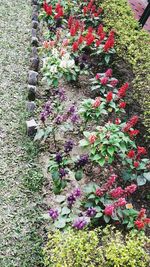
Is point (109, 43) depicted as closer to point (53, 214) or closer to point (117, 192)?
point (117, 192)

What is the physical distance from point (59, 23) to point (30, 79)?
6.54ft

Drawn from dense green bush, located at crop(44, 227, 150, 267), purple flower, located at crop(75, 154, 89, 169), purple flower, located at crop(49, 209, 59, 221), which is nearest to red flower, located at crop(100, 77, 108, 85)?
purple flower, located at crop(75, 154, 89, 169)

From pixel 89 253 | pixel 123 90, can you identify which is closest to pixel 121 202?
pixel 89 253

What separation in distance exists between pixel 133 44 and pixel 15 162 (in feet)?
9.50

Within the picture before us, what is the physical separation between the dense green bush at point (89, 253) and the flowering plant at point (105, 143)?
3.51 ft

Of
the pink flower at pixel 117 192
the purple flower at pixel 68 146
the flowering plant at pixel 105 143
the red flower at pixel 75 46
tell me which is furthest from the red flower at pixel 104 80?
the pink flower at pixel 117 192

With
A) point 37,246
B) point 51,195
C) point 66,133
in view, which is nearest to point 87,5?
point 66,133

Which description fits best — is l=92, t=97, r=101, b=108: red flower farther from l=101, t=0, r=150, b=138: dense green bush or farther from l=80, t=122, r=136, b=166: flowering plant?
l=101, t=0, r=150, b=138: dense green bush

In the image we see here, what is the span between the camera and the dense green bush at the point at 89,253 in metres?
3.29

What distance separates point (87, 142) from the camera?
14.4 ft

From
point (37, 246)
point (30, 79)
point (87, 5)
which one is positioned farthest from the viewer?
point (87, 5)

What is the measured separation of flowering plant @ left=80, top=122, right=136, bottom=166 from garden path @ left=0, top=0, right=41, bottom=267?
0.80 meters

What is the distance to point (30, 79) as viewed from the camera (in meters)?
5.48

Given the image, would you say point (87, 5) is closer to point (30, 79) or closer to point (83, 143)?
point (30, 79)
